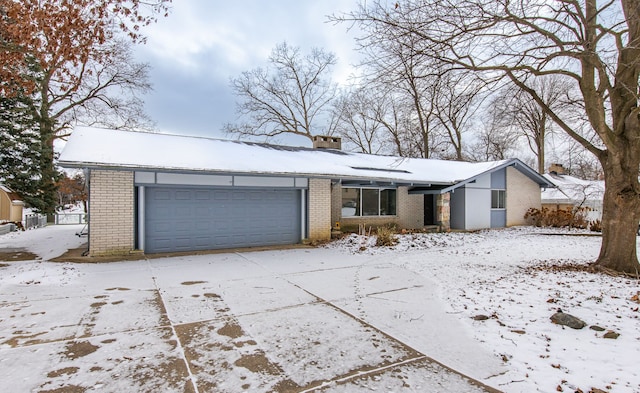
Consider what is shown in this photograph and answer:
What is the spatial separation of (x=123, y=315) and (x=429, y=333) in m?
4.04

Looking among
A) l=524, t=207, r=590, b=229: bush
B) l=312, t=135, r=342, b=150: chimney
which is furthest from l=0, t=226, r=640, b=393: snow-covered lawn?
l=524, t=207, r=590, b=229: bush

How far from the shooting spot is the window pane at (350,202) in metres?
14.0

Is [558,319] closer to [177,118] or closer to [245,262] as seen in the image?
[245,262]

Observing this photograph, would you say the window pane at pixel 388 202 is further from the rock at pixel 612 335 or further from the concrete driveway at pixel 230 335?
the rock at pixel 612 335

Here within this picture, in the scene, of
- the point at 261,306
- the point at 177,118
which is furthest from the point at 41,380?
the point at 177,118

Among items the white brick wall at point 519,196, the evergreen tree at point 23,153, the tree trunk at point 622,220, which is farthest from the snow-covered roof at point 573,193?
the evergreen tree at point 23,153

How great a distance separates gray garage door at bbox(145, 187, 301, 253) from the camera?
9789 millimetres

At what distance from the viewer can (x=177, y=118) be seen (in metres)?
18.8

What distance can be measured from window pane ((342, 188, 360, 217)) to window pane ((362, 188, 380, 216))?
0.30 m

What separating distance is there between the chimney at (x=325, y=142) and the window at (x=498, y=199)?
835 centimetres

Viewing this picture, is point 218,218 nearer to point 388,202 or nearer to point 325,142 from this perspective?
point 388,202

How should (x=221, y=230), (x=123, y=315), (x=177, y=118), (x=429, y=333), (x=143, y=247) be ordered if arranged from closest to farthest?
1. (x=429, y=333)
2. (x=123, y=315)
3. (x=143, y=247)
4. (x=221, y=230)
5. (x=177, y=118)

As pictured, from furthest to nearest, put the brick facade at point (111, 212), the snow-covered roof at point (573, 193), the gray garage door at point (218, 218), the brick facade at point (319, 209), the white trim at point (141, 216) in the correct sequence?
the snow-covered roof at point (573, 193) < the brick facade at point (319, 209) < the gray garage door at point (218, 218) < the white trim at point (141, 216) < the brick facade at point (111, 212)

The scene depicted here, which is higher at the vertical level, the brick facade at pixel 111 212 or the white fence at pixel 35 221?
the brick facade at pixel 111 212
